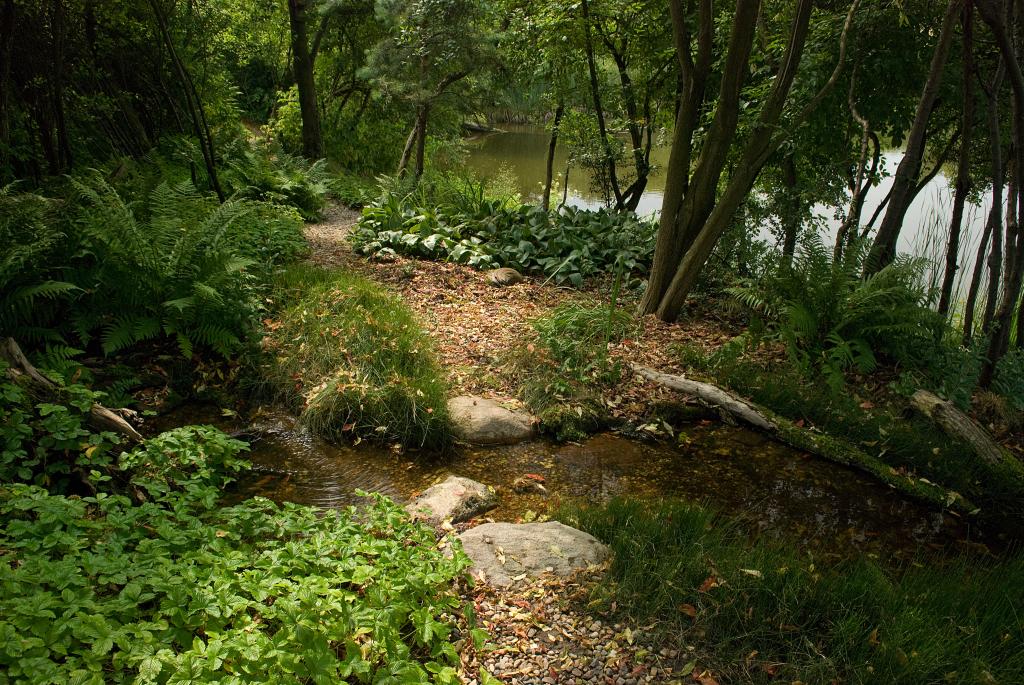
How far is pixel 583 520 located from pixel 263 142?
33.4ft

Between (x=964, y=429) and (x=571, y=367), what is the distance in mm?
2774

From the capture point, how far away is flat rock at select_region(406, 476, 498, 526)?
346cm

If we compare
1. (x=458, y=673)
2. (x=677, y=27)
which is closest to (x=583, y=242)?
(x=677, y=27)

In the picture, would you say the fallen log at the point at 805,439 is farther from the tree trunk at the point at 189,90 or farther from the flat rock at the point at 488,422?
the tree trunk at the point at 189,90

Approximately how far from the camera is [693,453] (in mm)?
4504

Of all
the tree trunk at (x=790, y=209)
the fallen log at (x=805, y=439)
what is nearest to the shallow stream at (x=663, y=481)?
the fallen log at (x=805, y=439)

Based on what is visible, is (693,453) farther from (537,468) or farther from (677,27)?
(677,27)

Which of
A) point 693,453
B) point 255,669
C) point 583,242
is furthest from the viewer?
point 583,242

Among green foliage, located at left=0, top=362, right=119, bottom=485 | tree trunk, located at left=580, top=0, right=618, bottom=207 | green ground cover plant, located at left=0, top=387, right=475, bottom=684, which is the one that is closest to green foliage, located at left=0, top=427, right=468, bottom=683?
green ground cover plant, located at left=0, top=387, right=475, bottom=684

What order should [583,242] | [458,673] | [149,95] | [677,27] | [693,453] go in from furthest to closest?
[149,95] → [583,242] → [677,27] → [693,453] → [458,673]

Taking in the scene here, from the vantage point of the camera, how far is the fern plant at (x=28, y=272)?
4.07 m

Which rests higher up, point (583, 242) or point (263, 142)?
point (263, 142)

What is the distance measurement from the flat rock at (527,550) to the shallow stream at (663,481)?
502 mm

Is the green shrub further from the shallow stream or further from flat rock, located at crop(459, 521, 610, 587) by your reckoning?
flat rock, located at crop(459, 521, 610, 587)
